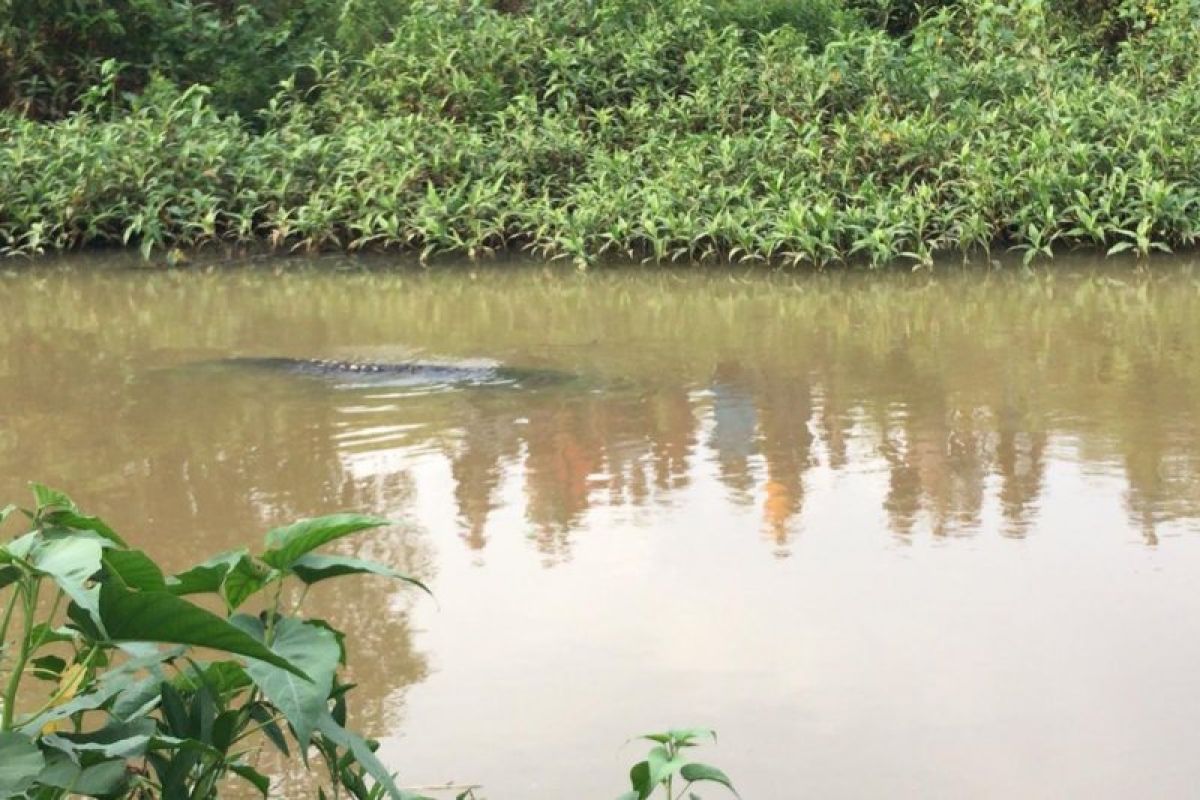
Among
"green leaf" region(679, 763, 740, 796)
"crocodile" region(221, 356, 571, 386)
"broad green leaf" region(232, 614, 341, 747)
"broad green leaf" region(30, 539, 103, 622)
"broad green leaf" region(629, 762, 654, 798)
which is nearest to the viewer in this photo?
"broad green leaf" region(30, 539, 103, 622)

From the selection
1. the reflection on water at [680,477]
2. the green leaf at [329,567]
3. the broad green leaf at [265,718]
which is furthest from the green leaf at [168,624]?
the reflection on water at [680,477]

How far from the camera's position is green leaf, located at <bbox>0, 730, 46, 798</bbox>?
5.77 feet

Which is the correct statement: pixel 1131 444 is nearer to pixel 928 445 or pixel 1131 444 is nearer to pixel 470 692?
pixel 928 445

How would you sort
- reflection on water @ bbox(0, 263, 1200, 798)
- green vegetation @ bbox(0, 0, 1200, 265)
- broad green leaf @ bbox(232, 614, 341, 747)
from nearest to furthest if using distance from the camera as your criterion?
broad green leaf @ bbox(232, 614, 341, 747)
reflection on water @ bbox(0, 263, 1200, 798)
green vegetation @ bbox(0, 0, 1200, 265)

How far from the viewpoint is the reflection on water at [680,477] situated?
3.57 metres

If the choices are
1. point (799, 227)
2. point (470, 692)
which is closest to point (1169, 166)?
point (799, 227)

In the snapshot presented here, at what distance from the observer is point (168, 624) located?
5.91 feet

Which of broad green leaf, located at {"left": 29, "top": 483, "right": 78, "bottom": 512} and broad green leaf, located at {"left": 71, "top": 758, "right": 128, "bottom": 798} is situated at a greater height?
broad green leaf, located at {"left": 29, "top": 483, "right": 78, "bottom": 512}

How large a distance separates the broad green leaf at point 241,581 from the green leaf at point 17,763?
32 centimetres

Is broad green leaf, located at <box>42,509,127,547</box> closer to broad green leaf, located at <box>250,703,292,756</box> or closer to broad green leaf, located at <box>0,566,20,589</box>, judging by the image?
broad green leaf, located at <box>0,566,20,589</box>

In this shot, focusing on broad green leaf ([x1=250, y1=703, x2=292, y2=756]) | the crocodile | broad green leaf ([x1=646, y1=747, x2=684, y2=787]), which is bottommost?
the crocodile

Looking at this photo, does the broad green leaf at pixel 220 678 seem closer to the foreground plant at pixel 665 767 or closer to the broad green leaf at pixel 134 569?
the broad green leaf at pixel 134 569

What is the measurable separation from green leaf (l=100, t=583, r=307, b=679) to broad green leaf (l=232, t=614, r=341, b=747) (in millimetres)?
101

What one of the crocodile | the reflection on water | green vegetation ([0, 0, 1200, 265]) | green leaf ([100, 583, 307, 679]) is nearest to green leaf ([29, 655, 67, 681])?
green leaf ([100, 583, 307, 679])
